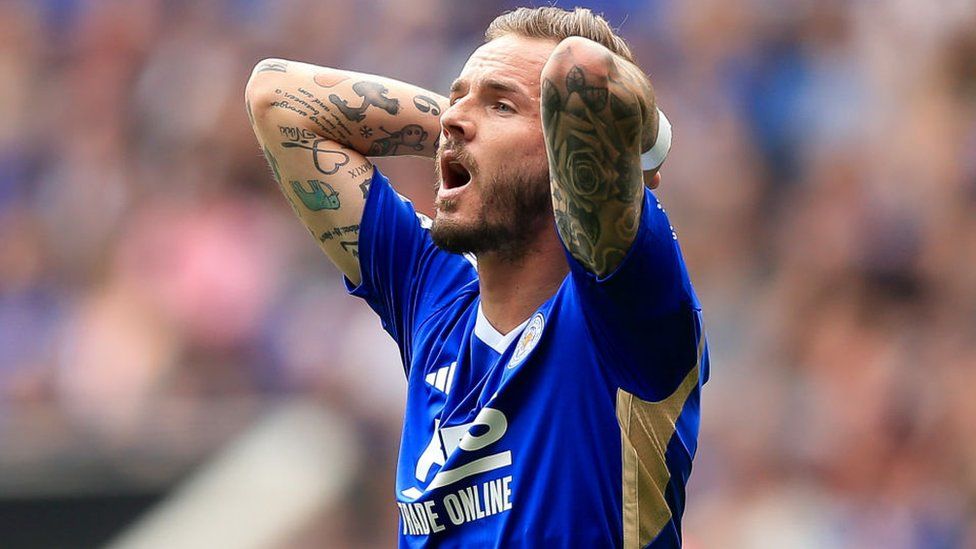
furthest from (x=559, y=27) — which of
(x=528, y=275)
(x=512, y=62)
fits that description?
(x=528, y=275)

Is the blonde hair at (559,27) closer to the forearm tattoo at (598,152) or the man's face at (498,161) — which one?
the man's face at (498,161)

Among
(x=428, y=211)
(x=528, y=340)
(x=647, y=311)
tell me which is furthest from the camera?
(x=428, y=211)

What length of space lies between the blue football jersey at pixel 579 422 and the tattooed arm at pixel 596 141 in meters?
0.05

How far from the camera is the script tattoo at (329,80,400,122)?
12.0ft

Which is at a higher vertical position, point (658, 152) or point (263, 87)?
point (263, 87)

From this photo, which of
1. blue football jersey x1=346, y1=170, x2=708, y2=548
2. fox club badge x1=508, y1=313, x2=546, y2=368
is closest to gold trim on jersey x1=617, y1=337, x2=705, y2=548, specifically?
blue football jersey x1=346, y1=170, x2=708, y2=548

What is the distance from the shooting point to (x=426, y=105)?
375cm

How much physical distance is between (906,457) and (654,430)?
3509 millimetres

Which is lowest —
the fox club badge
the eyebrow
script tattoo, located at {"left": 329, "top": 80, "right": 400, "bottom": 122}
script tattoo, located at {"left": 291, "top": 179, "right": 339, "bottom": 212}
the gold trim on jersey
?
the gold trim on jersey

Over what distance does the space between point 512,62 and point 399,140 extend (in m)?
0.68

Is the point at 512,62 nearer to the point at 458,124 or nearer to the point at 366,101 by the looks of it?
the point at 458,124

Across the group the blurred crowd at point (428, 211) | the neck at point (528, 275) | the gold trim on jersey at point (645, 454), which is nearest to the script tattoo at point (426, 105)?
the neck at point (528, 275)

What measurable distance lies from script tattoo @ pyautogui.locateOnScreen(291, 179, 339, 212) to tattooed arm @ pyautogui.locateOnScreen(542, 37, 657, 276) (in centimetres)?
99

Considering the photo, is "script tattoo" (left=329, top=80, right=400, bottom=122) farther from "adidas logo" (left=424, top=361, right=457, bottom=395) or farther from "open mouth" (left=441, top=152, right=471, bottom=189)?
"adidas logo" (left=424, top=361, right=457, bottom=395)
